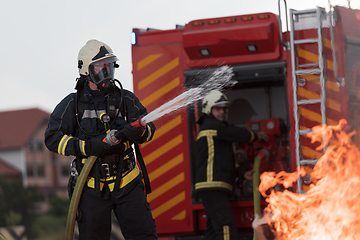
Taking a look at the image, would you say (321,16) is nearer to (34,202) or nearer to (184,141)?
(184,141)

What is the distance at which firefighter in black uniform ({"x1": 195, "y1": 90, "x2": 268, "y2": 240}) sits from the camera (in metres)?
5.07

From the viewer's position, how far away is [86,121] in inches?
155

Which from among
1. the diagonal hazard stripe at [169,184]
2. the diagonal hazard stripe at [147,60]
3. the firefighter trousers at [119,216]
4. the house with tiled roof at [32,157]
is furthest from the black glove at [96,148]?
the house with tiled roof at [32,157]

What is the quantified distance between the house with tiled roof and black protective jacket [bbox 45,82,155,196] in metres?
42.8

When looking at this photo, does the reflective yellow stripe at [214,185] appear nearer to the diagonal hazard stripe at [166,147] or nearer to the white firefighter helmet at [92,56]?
the diagonal hazard stripe at [166,147]

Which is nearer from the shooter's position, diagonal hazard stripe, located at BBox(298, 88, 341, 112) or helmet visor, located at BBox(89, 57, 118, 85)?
helmet visor, located at BBox(89, 57, 118, 85)

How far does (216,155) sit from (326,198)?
1405 mm

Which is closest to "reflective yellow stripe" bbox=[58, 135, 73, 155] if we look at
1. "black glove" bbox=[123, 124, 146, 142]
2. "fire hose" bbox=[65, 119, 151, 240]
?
"fire hose" bbox=[65, 119, 151, 240]

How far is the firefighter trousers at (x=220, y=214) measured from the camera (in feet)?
16.5

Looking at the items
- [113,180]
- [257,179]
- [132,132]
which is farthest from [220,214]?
[132,132]

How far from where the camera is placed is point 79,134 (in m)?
3.98

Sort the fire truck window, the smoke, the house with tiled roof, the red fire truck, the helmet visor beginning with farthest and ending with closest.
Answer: the house with tiled roof → the fire truck window → the smoke → the red fire truck → the helmet visor

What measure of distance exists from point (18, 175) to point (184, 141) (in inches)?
1755

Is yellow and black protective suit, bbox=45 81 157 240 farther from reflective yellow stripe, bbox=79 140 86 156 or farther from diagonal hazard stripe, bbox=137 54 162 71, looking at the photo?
diagonal hazard stripe, bbox=137 54 162 71
